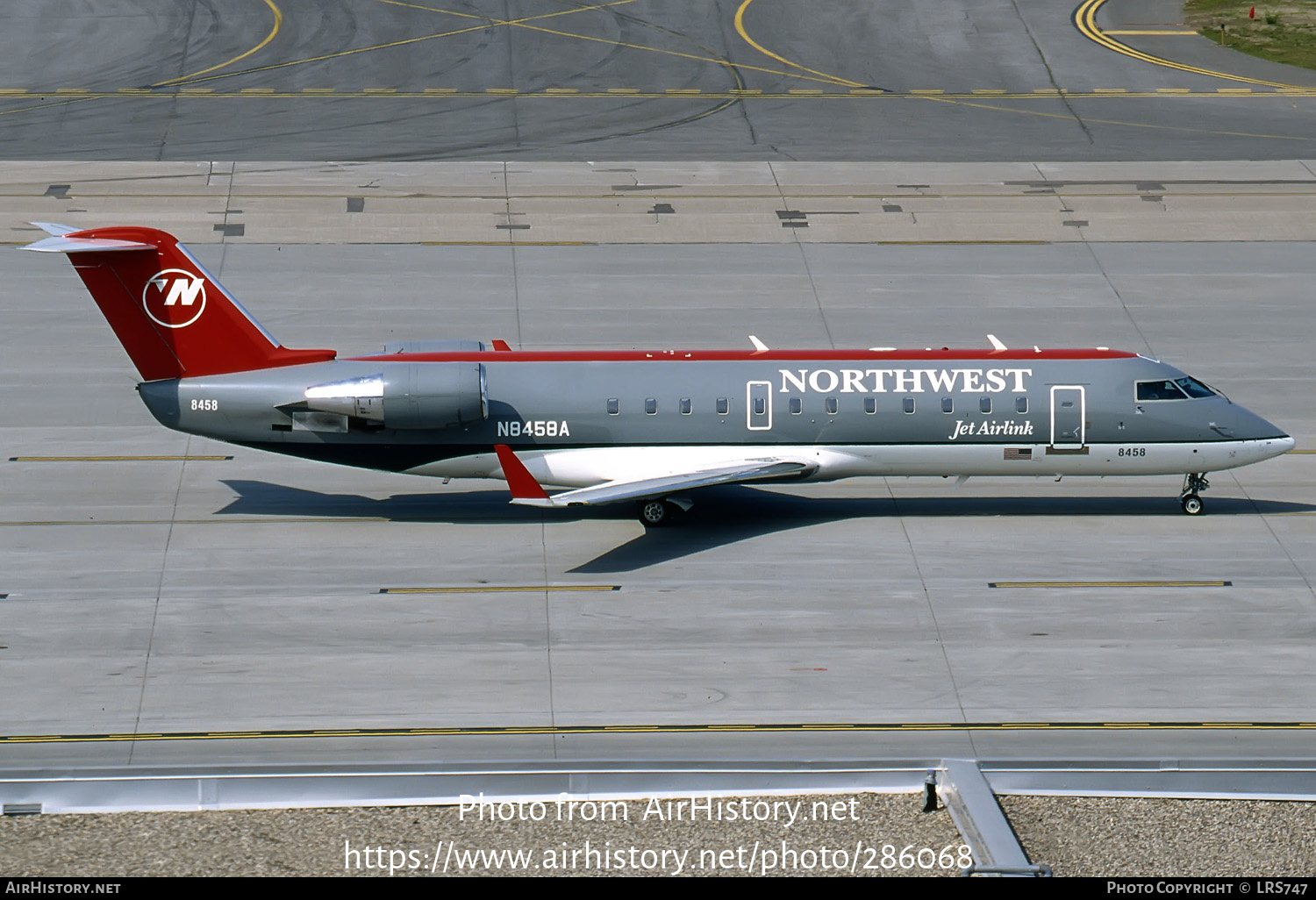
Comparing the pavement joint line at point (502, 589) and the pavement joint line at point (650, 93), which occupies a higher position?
the pavement joint line at point (502, 589)

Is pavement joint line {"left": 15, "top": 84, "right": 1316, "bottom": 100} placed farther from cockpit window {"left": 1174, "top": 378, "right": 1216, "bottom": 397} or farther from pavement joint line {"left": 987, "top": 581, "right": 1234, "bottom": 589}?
pavement joint line {"left": 987, "top": 581, "right": 1234, "bottom": 589}

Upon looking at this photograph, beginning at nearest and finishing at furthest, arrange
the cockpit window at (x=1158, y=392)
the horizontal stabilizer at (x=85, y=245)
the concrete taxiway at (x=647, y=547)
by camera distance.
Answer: the concrete taxiway at (x=647, y=547)
the horizontal stabilizer at (x=85, y=245)
the cockpit window at (x=1158, y=392)

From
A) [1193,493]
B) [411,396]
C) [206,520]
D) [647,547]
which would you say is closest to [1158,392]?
[1193,493]

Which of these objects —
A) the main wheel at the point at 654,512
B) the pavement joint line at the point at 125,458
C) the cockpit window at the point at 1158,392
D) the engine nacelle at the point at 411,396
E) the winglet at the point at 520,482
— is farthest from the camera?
the pavement joint line at the point at 125,458

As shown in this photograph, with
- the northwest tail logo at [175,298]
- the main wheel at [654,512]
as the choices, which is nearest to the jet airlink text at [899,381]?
the main wheel at [654,512]

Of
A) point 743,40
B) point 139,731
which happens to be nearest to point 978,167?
point 743,40

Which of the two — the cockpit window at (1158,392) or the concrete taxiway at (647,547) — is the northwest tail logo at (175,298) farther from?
the cockpit window at (1158,392)

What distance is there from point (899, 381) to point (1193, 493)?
260 inches

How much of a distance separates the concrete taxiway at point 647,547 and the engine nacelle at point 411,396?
2.51 m

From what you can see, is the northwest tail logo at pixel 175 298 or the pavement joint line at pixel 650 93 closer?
the northwest tail logo at pixel 175 298

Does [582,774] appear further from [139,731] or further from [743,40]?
[743,40]

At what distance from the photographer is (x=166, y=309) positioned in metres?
31.6

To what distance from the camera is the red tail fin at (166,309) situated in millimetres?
31188
